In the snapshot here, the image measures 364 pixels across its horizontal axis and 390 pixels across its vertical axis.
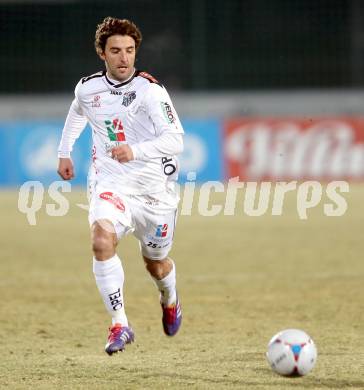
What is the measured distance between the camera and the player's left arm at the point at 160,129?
6.66 meters

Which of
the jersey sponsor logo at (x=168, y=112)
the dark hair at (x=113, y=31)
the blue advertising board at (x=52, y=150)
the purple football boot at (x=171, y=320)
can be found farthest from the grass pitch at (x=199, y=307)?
the blue advertising board at (x=52, y=150)

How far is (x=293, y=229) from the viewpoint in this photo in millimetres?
16547

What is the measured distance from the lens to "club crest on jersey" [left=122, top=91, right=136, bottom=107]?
6891 mm

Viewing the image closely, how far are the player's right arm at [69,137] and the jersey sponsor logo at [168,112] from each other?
2.41 ft

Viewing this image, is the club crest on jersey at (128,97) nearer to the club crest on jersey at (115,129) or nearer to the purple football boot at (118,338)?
the club crest on jersey at (115,129)

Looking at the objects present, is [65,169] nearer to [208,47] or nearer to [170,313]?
[170,313]

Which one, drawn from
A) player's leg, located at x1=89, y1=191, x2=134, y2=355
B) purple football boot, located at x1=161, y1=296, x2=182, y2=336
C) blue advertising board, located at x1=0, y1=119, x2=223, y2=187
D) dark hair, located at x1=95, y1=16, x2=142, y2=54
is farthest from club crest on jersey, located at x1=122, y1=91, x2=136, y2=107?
blue advertising board, located at x1=0, y1=119, x2=223, y2=187

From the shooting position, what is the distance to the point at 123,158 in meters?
6.46

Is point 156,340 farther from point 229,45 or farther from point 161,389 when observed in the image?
point 229,45

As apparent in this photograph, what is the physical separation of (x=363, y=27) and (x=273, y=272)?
16935mm

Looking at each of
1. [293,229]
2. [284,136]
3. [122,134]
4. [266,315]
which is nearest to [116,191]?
[122,134]

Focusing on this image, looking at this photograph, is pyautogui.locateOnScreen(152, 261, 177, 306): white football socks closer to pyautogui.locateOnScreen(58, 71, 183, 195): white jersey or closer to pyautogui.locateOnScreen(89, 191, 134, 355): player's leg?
pyautogui.locateOnScreen(58, 71, 183, 195): white jersey

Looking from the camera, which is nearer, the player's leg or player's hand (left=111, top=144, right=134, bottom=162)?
player's hand (left=111, top=144, right=134, bottom=162)

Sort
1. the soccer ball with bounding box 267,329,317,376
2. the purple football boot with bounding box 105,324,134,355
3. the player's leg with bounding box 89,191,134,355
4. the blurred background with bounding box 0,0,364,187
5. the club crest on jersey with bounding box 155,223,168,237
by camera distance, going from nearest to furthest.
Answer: the soccer ball with bounding box 267,329,317,376, the purple football boot with bounding box 105,324,134,355, the player's leg with bounding box 89,191,134,355, the club crest on jersey with bounding box 155,223,168,237, the blurred background with bounding box 0,0,364,187
